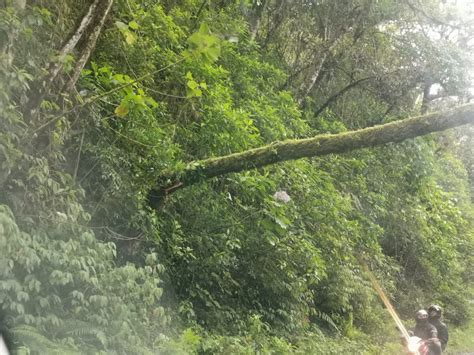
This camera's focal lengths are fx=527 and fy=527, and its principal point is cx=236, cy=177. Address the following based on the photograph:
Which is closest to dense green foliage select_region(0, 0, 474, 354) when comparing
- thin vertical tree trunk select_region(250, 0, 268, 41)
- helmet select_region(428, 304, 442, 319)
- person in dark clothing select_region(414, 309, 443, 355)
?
thin vertical tree trunk select_region(250, 0, 268, 41)

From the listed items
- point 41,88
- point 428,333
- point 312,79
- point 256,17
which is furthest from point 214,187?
point 256,17

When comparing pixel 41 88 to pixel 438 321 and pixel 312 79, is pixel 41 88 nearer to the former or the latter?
pixel 438 321

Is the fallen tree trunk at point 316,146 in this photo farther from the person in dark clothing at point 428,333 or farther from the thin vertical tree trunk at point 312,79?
the thin vertical tree trunk at point 312,79

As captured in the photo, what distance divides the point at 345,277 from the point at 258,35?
25.5 feet

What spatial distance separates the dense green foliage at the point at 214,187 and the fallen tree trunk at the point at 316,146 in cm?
27

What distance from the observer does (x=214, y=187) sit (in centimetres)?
826

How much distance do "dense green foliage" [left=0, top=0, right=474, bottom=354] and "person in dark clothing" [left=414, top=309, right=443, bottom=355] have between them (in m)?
1.62

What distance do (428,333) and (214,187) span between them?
3.89 meters

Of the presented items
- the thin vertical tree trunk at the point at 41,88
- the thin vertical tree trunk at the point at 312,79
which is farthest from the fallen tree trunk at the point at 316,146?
the thin vertical tree trunk at the point at 312,79

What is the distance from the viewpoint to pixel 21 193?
524 cm

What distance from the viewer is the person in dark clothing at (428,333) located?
24.6ft

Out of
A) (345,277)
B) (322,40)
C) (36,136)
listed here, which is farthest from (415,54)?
(36,136)

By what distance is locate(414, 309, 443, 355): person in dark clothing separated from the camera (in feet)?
24.6

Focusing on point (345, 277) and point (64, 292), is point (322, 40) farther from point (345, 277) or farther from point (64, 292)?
point (64, 292)
